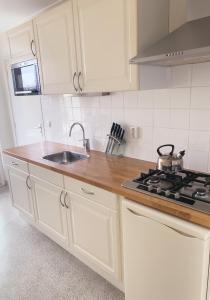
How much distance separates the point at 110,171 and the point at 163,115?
0.59m

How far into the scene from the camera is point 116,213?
1.53 metres

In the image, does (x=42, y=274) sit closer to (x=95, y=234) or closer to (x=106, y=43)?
(x=95, y=234)

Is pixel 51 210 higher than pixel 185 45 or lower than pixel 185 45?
lower

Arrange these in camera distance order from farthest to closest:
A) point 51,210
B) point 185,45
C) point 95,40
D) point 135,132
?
1. point 51,210
2. point 135,132
3. point 95,40
4. point 185,45

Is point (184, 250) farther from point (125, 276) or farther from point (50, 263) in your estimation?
point (50, 263)

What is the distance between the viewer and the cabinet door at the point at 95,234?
1.61 meters

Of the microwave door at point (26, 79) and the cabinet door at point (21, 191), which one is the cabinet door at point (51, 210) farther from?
the microwave door at point (26, 79)

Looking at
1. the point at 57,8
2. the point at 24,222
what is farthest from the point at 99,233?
the point at 57,8

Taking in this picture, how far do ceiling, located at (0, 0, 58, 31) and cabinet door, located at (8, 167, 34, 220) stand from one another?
63.4 inches

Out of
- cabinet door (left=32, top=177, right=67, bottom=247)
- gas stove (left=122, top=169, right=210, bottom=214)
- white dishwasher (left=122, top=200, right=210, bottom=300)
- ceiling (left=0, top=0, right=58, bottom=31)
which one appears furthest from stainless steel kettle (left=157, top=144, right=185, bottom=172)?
ceiling (left=0, top=0, right=58, bottom=31)

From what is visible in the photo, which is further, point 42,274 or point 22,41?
point 22,41

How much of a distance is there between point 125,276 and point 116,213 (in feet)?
1.34

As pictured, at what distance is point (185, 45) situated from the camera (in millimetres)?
1197

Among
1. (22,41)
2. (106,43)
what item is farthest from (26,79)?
(106,43)
